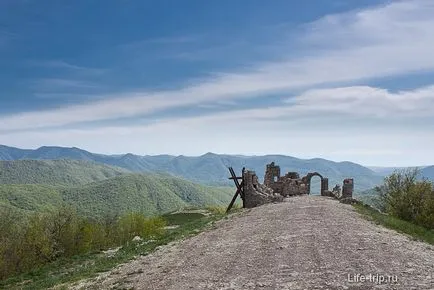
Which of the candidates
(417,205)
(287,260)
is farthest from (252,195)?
(287,260)

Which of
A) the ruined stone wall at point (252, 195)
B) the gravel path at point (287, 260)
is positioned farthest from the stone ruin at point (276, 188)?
the gravel path at point (287, 260)

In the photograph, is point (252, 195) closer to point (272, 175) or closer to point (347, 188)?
point (347, 188)

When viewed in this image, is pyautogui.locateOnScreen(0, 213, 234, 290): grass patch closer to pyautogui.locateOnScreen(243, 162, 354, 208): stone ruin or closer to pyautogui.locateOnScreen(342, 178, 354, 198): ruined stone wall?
pyautogui.locateOnScreen(243, 162, 354, 208): stone ruin

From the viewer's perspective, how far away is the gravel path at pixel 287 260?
16.2 metres

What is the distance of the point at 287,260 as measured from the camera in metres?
19.0

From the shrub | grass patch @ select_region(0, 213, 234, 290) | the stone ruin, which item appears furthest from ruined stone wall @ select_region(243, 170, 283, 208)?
the shrub

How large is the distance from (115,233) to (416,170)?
58.2 metres

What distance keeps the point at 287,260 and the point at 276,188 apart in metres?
38.5

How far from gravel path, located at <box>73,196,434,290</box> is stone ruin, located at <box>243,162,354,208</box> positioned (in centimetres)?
1478

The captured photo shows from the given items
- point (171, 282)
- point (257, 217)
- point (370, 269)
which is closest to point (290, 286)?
point (370, 269)

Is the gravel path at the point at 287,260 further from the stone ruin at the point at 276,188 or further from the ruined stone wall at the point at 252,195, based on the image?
the stone ruin at the point at 276,188

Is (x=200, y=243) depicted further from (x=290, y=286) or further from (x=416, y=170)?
(x=416, y=170)

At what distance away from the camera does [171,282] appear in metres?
17.6

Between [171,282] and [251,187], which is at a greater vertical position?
[251,187]
